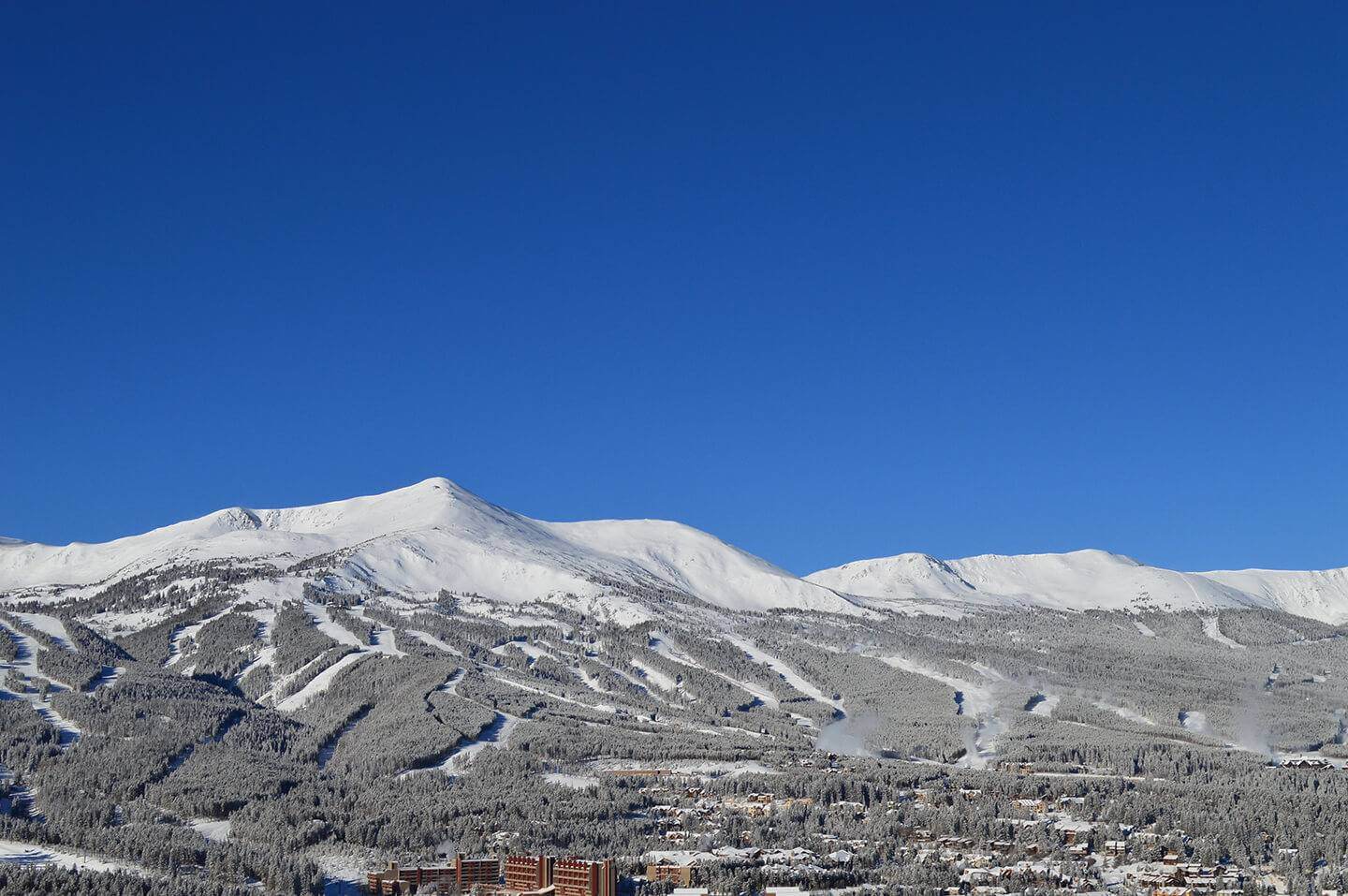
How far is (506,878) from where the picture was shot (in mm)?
144125

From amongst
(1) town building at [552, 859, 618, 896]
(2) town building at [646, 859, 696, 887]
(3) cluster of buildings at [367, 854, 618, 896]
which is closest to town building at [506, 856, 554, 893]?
(3) cluster of buildings at [367, 854, 618, 896]

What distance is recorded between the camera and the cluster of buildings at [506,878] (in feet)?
458

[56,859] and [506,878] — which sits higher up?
[56,859]

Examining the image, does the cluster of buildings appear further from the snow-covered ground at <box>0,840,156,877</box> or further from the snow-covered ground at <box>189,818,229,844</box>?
the snow-covered ground at <box>189,818,229,844</box>

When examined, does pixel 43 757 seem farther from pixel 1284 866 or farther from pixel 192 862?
pixel 1284 866

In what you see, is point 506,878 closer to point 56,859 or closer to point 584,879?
point 584,879

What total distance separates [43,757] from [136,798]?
22778 millimetres

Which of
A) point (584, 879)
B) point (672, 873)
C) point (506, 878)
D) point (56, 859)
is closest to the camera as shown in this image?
point (584, 879)

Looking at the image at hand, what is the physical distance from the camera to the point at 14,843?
6063 inches

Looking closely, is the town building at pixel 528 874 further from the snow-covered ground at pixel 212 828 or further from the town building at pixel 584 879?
the snow-covered ground at pixel 212 828

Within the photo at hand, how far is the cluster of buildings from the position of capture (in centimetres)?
13975

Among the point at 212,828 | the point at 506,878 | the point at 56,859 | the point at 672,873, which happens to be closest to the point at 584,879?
the point at 506,878

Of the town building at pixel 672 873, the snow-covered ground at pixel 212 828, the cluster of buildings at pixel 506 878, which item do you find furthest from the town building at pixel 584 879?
the snow-covered ground at pixel 212 828

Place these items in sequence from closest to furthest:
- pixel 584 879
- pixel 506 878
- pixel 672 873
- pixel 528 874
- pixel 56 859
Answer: pixel 584 879, pixel 528 874, pixel 506 878, pixel 672 873, pixel 56 859
